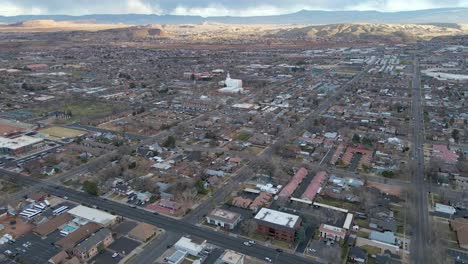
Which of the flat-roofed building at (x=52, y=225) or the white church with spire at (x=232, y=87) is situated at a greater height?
the white church with spire at (x=232, y=87)

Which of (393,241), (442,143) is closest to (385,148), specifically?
(442,143)

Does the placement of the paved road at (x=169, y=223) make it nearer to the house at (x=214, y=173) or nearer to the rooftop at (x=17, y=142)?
the rooftop at (x=17, y=142)

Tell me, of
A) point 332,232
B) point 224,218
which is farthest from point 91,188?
point 332,232

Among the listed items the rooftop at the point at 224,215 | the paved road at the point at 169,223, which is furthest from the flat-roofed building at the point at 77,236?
the rooftop at the point at 224,215

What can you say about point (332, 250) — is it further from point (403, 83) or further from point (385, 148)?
point (403, 83)

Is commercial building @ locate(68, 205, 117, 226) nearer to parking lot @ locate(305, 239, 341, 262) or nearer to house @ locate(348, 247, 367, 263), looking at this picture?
parking lot @ locate(305, 239, 341, 262)

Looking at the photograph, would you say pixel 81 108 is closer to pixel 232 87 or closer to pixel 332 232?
pixel 232 87
